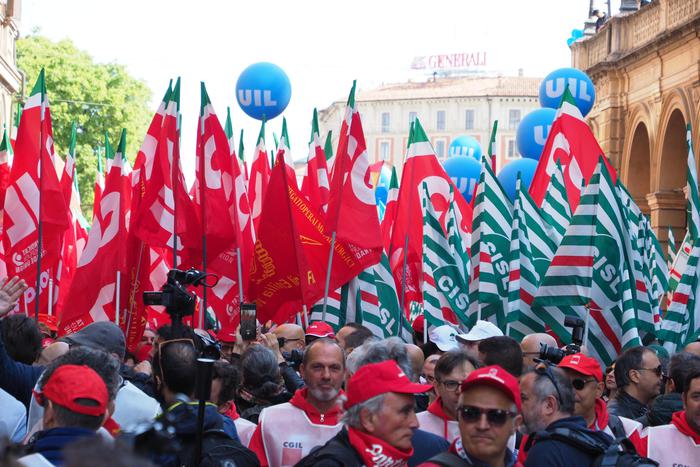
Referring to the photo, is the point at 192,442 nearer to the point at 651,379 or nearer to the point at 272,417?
the point at 272,417

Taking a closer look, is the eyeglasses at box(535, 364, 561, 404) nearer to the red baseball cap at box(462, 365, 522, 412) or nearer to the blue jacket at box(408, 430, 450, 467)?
the blue jacket at box(408, 430, 450, 467)

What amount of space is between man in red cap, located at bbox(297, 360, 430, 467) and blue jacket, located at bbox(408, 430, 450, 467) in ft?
1.65

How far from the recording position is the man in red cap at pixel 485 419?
184 inches

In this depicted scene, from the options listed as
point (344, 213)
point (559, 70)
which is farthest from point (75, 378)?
point (559, 70)

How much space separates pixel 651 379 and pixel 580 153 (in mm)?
7013

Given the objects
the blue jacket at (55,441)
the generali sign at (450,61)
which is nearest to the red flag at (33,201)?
the blue jacket at (55,441)

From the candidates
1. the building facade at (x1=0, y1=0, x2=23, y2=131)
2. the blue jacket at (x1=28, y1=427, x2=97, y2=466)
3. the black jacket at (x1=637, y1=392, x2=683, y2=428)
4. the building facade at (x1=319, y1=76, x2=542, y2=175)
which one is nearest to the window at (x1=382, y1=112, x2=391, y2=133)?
the building facade at (x1=319, y1=76, x2=542, y2=175)

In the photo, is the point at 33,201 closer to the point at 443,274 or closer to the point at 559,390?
the point at 443,274

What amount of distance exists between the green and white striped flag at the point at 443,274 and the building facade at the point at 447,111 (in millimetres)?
82931

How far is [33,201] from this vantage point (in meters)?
13.4

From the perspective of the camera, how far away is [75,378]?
4594 mm

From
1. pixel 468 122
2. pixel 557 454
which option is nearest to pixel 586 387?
pixel 557 454

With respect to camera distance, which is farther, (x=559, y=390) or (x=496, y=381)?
(x=559, y=390)

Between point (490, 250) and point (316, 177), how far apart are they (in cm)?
401
